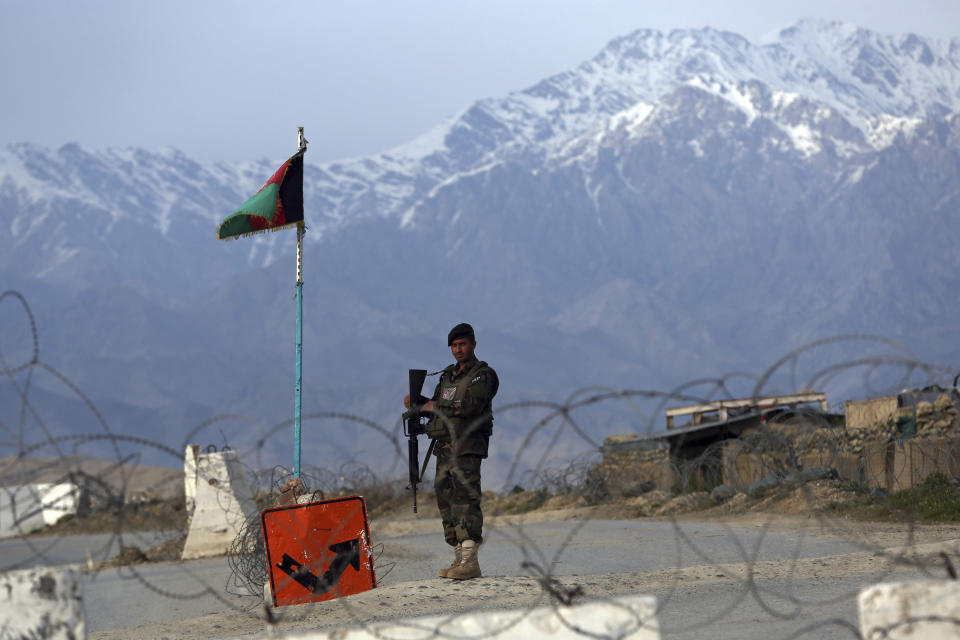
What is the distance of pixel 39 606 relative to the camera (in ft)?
14.1

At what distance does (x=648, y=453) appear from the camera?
24.9 metres

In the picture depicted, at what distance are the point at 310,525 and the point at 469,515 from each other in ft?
3.54

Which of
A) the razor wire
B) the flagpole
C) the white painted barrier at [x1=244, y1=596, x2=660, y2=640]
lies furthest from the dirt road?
the flagpole

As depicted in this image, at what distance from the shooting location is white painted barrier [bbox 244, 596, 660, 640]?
4.41 meters

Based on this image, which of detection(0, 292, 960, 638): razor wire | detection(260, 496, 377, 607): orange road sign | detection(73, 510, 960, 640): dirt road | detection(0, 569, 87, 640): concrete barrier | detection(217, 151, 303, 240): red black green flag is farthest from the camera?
detection(217, 151, 303, 240): red black green flag

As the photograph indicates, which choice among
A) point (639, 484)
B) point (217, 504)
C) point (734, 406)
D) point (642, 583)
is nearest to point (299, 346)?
point (642, 583)

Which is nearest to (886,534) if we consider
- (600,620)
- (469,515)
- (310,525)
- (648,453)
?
(469,515)

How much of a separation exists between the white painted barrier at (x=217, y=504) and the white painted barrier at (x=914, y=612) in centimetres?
1036

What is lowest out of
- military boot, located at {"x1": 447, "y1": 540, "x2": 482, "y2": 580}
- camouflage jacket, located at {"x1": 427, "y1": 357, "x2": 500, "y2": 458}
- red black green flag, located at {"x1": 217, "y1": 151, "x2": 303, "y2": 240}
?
military boot, located at {"x1": 447, "y1": 540, "x2": 482, "y2": 580}

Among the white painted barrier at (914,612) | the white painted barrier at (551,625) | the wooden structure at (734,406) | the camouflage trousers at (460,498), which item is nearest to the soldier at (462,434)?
the camouflage trousers at (460,498)

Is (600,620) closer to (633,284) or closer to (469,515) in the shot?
(469,515)

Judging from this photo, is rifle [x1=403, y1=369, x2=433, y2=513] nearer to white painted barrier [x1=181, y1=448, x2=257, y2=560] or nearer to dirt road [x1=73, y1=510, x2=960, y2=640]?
dirt road [x1=73, y1=510, x2=960, y2=640]

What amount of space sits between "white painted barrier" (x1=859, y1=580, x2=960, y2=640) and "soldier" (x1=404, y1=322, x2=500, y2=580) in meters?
3.81

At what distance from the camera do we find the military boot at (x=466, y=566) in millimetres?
8172
